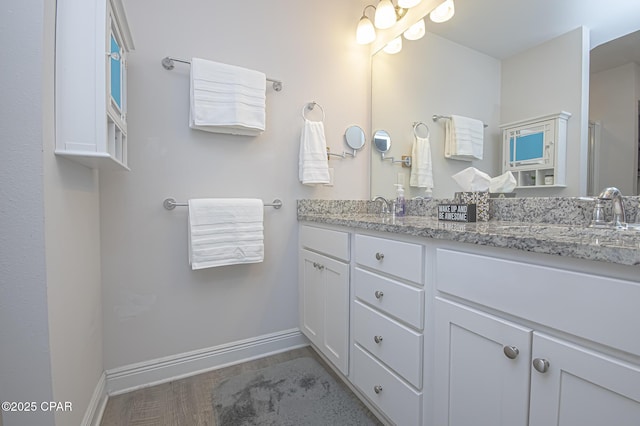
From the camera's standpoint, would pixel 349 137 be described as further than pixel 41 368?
Yes

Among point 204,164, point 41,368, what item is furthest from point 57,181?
point 204,164

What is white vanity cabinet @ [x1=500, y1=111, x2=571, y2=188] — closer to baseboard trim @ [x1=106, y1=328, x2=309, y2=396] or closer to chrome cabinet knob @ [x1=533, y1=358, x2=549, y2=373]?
chrome cabinet knob @ [x1=533, y1=358, x2=549, y2=373]

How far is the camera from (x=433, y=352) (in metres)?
0.86

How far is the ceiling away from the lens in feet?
3.10

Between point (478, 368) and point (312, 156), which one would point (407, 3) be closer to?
point (312, 156)

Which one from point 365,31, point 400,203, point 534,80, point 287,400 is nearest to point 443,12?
point 365,31

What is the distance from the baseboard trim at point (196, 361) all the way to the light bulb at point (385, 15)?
1.92 m

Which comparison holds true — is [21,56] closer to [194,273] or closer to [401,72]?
[194,273]

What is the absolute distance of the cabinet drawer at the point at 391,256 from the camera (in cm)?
91

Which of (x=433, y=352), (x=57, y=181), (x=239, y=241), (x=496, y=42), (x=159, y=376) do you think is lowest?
(x=159, y=376)

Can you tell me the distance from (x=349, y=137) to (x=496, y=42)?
88 centimetres

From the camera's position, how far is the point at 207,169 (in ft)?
4.91

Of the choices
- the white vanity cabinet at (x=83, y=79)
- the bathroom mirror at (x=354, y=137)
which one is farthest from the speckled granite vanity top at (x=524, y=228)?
the white vanity cabinet at (x=83, y=79)

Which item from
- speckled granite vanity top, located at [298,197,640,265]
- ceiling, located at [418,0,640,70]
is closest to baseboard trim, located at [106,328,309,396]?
speckled granite vanity top, located at [298,197,640,265]
